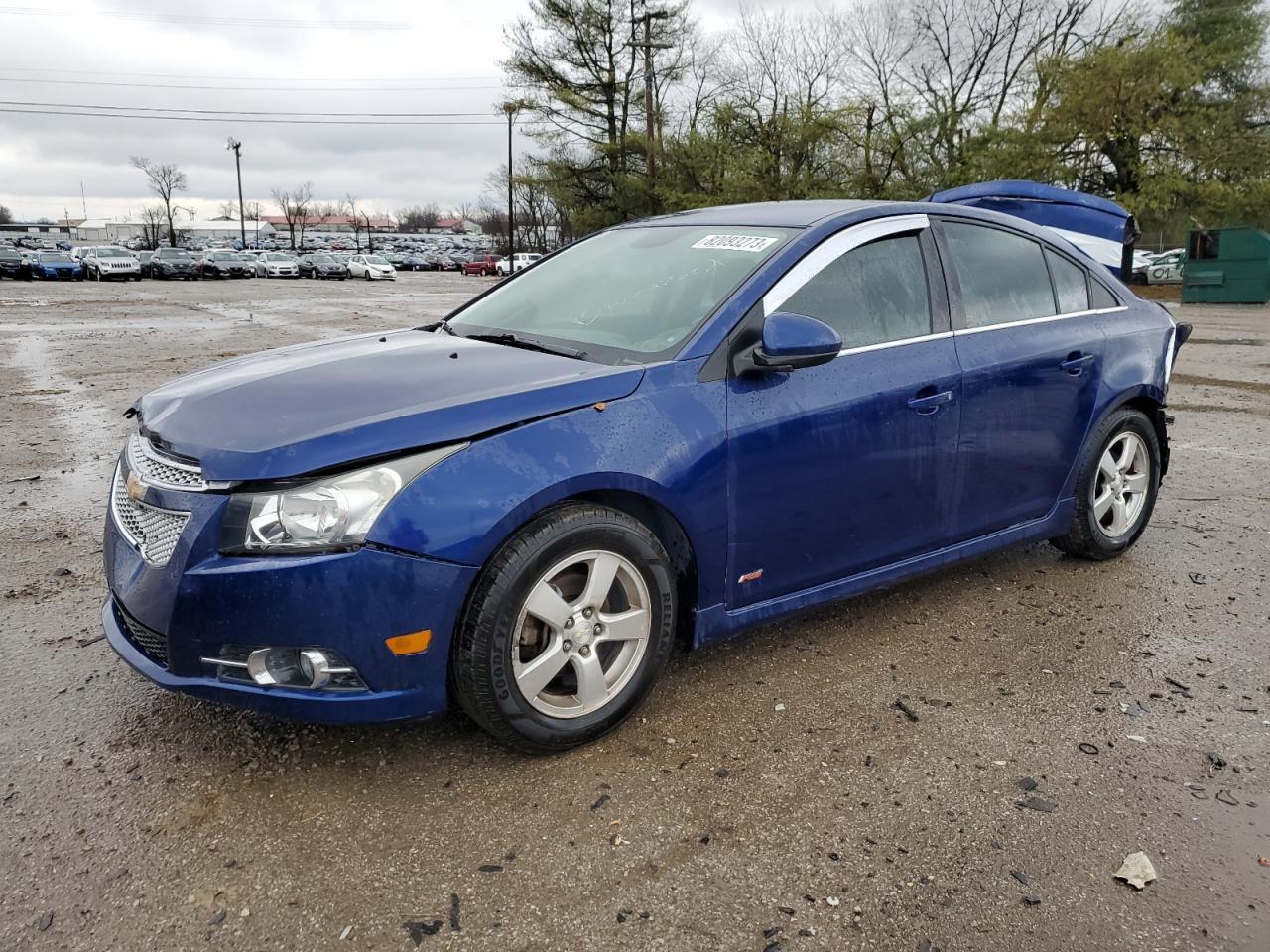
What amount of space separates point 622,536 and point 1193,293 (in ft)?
90.2

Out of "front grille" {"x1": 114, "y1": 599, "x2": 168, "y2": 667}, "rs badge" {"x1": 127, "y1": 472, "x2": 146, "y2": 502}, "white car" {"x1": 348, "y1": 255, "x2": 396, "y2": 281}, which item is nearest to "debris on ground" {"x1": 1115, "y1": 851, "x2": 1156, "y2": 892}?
"front grille" {"x1": 114, "y1": 599, "x2": 168, "y2": 667}

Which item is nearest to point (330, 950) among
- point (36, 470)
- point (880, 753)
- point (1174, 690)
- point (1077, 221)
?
point (880, 753)

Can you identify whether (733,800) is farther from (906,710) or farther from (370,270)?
(370,270)

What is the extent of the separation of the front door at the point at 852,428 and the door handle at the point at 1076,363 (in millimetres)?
758

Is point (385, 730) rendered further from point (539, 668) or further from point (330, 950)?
point (330, 950)

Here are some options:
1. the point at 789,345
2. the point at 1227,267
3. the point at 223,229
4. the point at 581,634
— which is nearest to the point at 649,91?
the point at 1227,267

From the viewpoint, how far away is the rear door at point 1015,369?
3.79 meters

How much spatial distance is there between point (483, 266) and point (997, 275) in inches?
2458

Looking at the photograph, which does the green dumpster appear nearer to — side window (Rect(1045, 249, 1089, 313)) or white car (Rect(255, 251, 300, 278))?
side window (Rect(1045, 249, 1089, 313))

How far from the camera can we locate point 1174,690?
336 cm

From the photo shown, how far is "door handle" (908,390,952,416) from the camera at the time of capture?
3.51m

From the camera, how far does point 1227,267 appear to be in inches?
955

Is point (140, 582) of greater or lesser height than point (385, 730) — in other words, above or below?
above

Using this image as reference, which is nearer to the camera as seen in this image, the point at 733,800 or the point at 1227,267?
the point at 733,800
